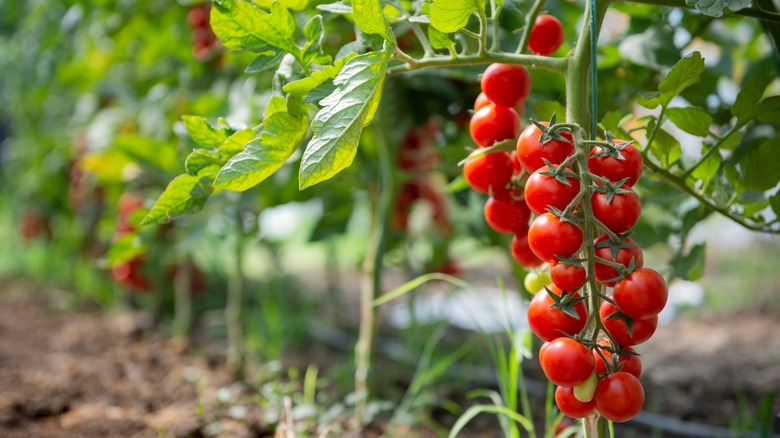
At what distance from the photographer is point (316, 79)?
572 mm

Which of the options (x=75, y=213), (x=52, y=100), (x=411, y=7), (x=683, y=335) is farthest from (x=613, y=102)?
(x=52, y=100)

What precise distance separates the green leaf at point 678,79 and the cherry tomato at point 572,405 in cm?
26

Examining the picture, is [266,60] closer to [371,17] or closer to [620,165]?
[371,17]

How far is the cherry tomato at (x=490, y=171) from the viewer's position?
62cm

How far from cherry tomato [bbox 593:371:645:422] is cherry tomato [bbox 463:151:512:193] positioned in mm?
209

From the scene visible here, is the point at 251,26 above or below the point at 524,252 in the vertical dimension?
→ above

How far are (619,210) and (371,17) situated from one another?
0.82ft

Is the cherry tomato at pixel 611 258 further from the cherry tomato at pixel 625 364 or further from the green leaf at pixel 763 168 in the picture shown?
the green leaf at pixel 763 168

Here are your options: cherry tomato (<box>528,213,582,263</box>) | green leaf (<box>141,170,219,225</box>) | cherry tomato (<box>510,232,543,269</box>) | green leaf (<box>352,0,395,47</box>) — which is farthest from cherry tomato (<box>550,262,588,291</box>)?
green leaf (<box>141,170,219,225</box>)

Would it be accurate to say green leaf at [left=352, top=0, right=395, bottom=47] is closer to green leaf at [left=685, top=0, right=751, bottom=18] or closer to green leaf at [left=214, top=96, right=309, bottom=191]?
green leaf at [left=214, top=96, right=309, bottom=191]

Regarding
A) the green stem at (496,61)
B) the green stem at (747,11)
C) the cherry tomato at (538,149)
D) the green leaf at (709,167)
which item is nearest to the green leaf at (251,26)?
the green stem at (496,61)

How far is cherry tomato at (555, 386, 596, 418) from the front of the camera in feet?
1.70

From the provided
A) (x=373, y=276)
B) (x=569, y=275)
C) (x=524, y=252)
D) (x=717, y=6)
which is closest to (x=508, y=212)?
(x=524, y=252)

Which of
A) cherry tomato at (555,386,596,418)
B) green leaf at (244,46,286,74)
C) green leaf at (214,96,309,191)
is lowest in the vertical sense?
cherry tomato at (555,386,596,418)
